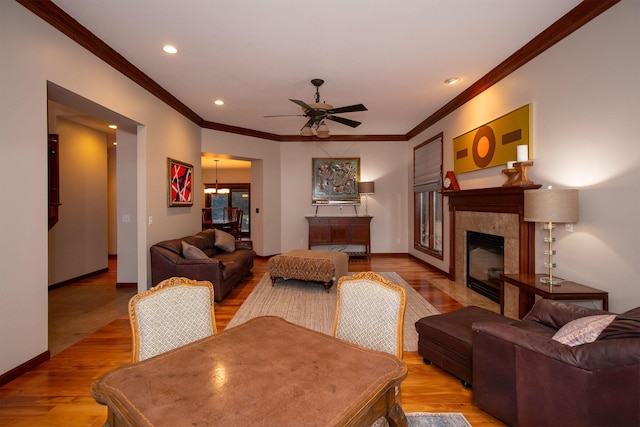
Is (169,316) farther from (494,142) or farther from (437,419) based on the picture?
(494,142)

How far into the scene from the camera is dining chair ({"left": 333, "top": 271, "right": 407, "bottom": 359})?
1628 mm

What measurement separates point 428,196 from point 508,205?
3.00 metres

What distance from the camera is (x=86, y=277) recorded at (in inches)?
224

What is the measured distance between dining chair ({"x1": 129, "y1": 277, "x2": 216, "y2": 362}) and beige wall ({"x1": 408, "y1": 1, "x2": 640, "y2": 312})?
3.07 meters

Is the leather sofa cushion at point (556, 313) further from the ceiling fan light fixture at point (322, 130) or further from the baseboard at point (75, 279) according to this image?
the baseboard at point (75, 279)

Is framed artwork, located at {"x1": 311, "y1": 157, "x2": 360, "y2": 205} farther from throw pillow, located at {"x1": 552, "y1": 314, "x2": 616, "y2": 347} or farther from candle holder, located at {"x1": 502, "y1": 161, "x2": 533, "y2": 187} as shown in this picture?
throw pillow, located at {"x1": 552, "y1": 314, "x2": 616, "y2": 347}

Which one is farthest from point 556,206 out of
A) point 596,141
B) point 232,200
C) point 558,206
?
point 232,200

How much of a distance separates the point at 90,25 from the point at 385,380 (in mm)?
3825

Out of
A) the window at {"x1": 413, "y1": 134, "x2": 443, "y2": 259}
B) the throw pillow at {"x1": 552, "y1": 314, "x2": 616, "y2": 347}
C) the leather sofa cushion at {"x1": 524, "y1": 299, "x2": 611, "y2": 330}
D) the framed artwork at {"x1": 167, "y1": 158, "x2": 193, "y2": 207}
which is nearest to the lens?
the throw pillow at {"x1": 552, "y1": 314, "x2": 616, "y2": 347}

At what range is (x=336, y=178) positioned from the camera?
24.6ft

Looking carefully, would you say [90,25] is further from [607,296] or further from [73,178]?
[607,296]

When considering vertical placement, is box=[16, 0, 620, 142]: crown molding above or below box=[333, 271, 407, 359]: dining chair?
above

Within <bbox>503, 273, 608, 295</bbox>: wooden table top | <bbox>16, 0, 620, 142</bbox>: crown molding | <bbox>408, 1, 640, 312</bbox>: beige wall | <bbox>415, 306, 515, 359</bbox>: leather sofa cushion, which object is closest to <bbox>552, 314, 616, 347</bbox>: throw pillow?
<bbox>415, 306, 515, 359</bbox>: leather sofa cushion

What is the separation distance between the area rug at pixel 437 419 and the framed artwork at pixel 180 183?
4401 millimetres
